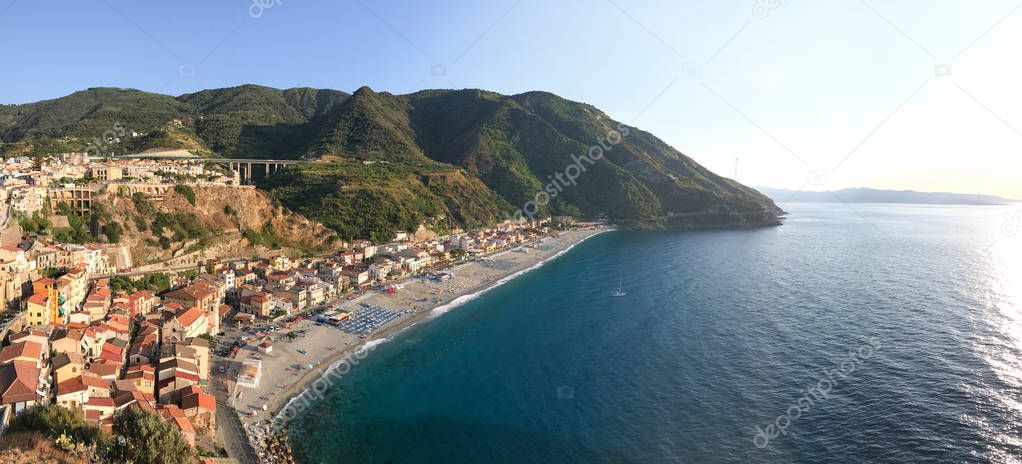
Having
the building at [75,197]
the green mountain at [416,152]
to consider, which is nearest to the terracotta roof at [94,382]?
the building at [75,197]

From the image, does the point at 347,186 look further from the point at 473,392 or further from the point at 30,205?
the point at 473,392

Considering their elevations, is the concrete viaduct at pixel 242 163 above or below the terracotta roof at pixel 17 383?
above

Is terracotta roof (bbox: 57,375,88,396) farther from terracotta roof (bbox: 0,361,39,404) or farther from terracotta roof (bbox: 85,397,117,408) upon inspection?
terracotta roof (bbox: 0,361,39,404)

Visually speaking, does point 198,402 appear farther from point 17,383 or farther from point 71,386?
point 17,383

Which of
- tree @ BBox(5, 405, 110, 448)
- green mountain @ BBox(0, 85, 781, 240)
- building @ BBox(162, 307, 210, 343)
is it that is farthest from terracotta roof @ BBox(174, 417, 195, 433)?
green mountain @ BBox(0, 85, 781, 240)

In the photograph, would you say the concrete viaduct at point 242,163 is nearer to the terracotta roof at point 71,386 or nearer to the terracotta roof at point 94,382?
the terracotta roof at point 94,382
